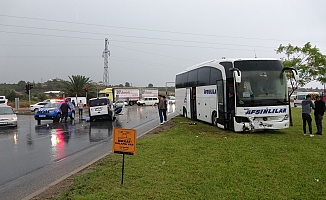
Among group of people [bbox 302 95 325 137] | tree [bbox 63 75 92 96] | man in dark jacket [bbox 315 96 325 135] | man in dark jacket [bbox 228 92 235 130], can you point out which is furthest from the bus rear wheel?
tree [bbox 63 75 92 96]

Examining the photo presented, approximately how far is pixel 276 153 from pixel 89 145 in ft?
24.7

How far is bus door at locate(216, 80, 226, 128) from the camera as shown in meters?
14.7

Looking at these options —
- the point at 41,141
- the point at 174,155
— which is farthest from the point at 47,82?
the point at 174,155

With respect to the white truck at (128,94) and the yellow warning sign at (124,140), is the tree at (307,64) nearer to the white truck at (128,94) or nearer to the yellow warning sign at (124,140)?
the yellow warning sign at (124,140)

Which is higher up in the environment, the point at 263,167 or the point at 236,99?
the point at 236,99

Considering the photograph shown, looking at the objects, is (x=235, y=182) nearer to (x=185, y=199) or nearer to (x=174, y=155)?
(x=185, y=199)

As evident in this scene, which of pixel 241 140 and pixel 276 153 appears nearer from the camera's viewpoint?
pixel 276 153

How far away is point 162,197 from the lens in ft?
18.1

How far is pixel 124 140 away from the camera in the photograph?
6.55 metres

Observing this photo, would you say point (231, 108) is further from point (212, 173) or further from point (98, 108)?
point (98, 108)

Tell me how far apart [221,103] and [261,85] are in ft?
6.89

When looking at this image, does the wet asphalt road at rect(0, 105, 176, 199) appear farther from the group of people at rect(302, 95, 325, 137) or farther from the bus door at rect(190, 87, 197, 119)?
the group of people at rect(302, 95, 325, 137)

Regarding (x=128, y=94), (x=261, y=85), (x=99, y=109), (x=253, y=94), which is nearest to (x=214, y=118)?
(x=253, y=94)

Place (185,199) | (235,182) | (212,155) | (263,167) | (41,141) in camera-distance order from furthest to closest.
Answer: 1. (41,141)
2. (212,155)
3. (263,167)
4. (235,182)
5. (185,199)
